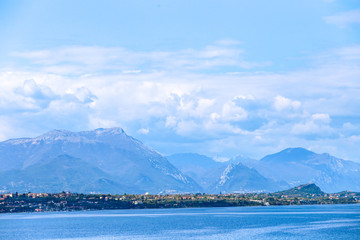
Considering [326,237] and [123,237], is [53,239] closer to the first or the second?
[123,237]

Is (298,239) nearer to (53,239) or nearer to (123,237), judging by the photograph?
(123,237)

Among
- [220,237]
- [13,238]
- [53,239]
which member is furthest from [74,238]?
[220,237]

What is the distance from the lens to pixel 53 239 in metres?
196

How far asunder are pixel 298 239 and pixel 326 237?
1155cm

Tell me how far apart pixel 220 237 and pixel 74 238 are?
5067cm

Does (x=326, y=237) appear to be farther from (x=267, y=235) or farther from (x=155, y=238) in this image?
(x=155, y=238)

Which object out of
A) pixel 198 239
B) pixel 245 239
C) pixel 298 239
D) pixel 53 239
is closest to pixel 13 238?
pixel 53 239

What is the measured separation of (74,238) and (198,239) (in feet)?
144

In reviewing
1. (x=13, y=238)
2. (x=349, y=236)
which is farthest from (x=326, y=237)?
(x=13, y=238)

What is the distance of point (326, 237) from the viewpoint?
621ft

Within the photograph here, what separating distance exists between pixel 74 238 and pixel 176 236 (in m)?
35.5

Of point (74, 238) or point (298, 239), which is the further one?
point (74, 238)

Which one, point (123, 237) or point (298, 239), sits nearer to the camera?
point (298, 239)

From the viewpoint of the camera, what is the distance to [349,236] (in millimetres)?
192875
